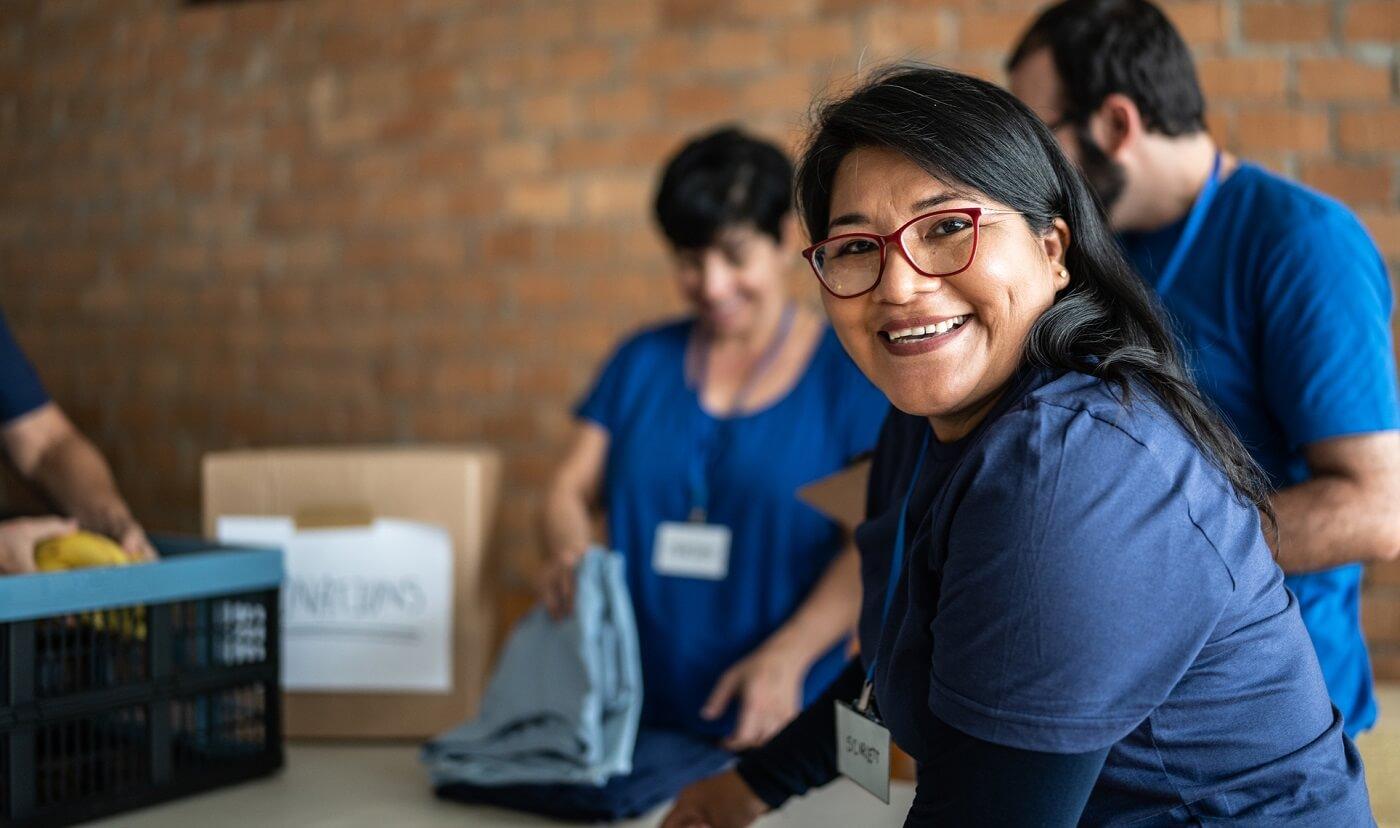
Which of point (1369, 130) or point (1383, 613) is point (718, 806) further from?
point (1369, 130)

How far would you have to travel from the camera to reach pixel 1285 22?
2.08m

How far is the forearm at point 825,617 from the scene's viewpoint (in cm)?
161

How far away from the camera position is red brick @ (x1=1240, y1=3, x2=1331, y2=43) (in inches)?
81.2

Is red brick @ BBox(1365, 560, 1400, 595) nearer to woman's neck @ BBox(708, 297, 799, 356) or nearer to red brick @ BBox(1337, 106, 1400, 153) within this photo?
red brick @ BBox(1337, 106, 1400, 153)

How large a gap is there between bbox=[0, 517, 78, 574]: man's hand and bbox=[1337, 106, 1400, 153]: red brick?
2.15 metres

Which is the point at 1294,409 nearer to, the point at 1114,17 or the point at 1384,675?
the point at 1114,17

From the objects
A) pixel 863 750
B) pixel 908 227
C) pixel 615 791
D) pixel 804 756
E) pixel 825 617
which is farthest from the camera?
pixel 825 617

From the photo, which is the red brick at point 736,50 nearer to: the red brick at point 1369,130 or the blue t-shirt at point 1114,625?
the red brick at point 1369,130

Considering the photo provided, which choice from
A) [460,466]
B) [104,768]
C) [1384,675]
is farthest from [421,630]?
[1384,675]

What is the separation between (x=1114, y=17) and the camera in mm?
1379

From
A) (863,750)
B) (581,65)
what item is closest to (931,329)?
(863,750)

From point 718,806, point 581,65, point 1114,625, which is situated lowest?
point 718,806

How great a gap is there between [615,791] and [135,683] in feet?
1.87

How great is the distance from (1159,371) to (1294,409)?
46cm
